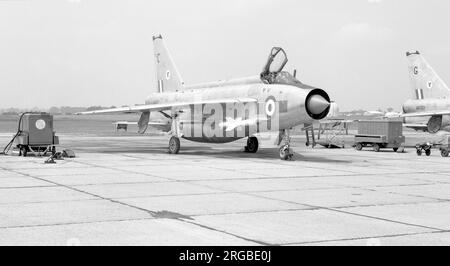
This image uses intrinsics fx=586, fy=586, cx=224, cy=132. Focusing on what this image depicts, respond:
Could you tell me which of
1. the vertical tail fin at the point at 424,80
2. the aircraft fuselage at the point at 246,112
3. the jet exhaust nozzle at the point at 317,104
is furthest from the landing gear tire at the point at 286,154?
the vertical tail fin at the point at 424,80

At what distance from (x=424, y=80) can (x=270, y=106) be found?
13.4 m

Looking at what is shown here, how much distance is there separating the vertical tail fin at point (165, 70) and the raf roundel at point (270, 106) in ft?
22.9

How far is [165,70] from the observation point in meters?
25.8

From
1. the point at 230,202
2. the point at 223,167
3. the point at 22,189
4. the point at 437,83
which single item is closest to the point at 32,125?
the point at 223,167

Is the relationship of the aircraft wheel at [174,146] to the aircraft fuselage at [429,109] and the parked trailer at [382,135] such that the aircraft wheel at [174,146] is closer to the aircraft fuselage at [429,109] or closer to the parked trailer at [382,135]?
the parked trailer at [382,135]

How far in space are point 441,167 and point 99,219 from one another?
Answer: 1195cm

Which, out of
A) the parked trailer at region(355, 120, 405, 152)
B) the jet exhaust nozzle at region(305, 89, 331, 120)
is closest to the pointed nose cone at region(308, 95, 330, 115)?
the jet exhaust nozzle at region(305, 89, 331, 120)

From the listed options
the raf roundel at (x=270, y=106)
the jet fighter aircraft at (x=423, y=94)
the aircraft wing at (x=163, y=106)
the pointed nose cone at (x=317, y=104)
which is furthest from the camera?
the jet fighter aircraft at (x=423, y=94)

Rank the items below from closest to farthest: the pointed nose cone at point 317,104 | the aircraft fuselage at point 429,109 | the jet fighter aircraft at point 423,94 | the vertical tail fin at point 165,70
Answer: the pointed nose cone at point 317,104 → the vertical tail fin at point 165,70 → the aircraft fuselage at point 429,109 → the jet fighter aircraft at point 423,94

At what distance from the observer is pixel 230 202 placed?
9391 millimetres

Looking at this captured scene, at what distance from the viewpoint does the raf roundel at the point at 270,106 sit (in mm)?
18672

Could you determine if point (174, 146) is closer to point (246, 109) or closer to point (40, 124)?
point (246, 109)
